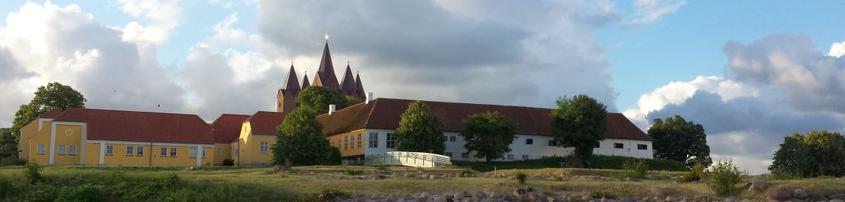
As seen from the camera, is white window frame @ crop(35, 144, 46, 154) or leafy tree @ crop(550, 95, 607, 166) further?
leafy tree @ crop(550, 95, 607, 166)

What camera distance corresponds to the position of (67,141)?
2707 inches

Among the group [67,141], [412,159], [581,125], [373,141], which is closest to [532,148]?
[581,125]

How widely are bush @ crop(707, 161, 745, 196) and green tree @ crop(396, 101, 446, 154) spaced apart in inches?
1400

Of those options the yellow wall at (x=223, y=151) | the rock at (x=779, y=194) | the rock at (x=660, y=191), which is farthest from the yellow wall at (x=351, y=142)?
the rock at (x=779, y=194)

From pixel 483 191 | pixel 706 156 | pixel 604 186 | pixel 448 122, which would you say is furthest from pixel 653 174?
pixel 706 156

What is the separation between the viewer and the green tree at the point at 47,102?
83.4 m

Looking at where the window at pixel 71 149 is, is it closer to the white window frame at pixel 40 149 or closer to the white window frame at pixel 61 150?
the white window frame at pixel 61 150

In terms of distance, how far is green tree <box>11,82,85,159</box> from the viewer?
3285 inches

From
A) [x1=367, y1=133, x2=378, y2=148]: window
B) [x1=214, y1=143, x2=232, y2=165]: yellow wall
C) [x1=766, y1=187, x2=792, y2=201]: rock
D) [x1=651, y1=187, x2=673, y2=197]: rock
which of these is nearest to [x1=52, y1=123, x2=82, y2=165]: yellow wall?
[x1=214, y1=143, x2=232, y2=165]: yellow wall

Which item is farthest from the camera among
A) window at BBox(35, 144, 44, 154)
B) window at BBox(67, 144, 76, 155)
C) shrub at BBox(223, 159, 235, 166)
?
shrub at BBox(223, 159, 235, 166)

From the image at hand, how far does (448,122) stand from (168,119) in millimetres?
20932

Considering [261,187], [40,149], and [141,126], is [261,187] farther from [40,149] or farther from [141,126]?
[141,126]

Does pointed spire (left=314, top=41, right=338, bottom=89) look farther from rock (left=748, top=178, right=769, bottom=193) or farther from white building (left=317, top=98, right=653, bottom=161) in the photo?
rock (left=748, top=178, right=769, bottom=193)

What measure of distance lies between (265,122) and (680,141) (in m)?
37.6
